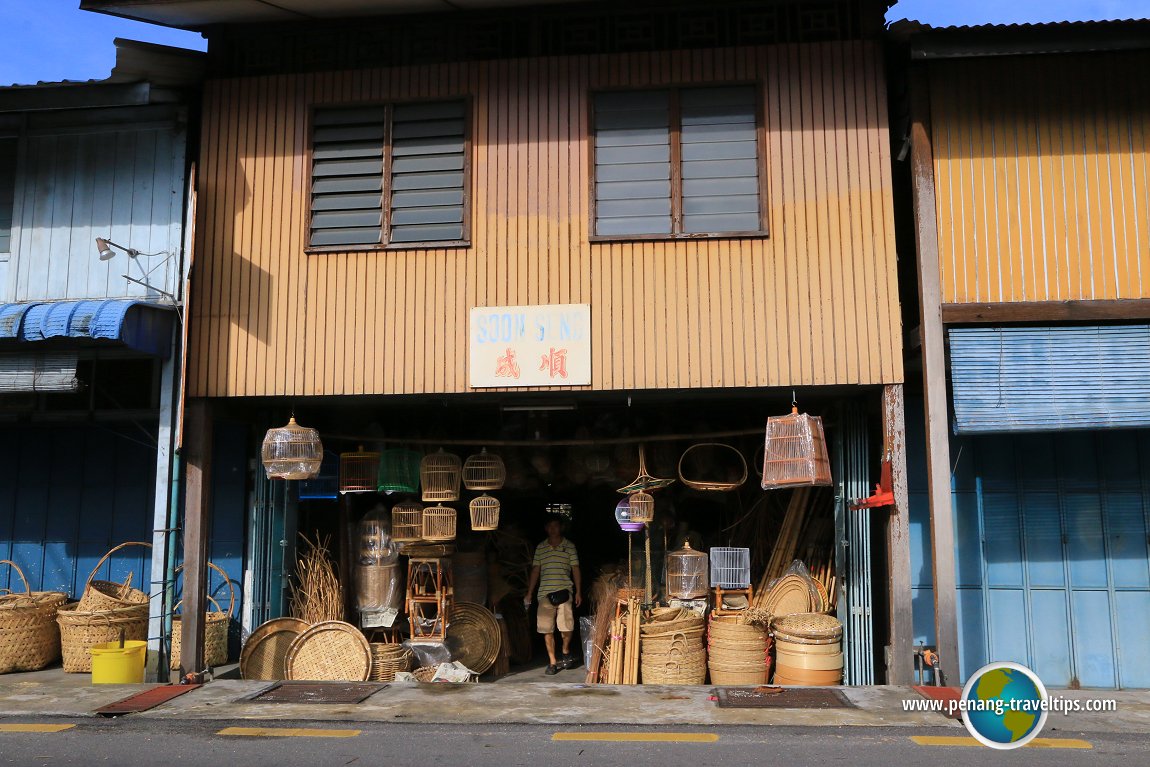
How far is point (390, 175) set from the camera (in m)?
9.77

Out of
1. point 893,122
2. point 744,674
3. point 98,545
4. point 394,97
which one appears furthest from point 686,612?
point 98,545

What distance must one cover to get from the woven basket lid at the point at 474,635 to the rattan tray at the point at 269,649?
1.78 m

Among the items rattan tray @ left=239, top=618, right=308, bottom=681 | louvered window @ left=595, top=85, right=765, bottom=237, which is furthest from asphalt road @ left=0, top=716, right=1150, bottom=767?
louvered window @ left=595, top=85, right=765, bottom=237

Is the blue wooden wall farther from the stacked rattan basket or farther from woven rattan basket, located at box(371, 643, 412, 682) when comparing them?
woven rattan basket, located at box(371, 643, 412, 682)

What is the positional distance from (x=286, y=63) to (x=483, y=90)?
2.30 m

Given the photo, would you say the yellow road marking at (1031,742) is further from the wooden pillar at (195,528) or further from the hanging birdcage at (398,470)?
the wooden pillar at (195,528)

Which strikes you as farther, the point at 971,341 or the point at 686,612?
the point at 686,612

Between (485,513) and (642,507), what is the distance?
5.74ft

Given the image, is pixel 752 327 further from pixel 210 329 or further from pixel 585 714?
pixel 210 329

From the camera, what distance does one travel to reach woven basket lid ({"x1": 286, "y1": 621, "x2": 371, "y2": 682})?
9.67m

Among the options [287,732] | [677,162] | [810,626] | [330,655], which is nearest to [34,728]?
[287,732]

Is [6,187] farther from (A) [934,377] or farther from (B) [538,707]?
(A) [934,377]

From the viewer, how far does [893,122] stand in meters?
9.88

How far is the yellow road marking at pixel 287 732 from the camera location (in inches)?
295
